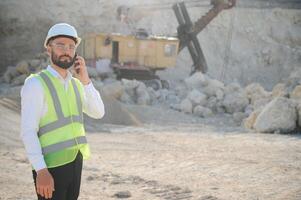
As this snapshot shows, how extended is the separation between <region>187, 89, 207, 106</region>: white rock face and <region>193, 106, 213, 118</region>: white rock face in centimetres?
56

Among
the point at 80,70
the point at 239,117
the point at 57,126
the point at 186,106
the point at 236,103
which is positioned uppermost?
the point at 80,70

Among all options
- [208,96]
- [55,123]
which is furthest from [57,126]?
[208,96]

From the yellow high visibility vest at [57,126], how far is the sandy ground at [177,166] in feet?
9.22

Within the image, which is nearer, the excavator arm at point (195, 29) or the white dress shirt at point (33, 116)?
the white dress shirt at point (33, 116)

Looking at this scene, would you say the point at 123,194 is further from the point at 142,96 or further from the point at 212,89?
the point at 212,89

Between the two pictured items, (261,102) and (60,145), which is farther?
(261,102)

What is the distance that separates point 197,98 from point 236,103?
4.00ft

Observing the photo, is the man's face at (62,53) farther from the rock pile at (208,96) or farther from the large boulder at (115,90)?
the large boulder at (115,90)

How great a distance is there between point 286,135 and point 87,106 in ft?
27.2

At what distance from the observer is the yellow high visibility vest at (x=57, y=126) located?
2.89m

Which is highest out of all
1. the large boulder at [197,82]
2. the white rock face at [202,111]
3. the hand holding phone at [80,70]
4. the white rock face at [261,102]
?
the hand holding phone at [80,70]

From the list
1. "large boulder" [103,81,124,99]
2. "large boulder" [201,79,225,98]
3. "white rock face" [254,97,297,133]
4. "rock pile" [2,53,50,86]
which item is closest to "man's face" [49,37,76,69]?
"white rock face" [254,97,297,133]

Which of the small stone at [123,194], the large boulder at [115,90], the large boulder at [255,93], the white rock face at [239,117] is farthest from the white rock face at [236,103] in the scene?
the small stone at [123,194]

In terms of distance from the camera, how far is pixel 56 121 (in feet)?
9.54
